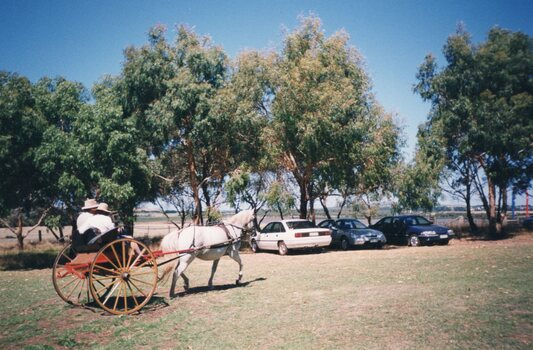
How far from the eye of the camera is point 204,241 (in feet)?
31.1

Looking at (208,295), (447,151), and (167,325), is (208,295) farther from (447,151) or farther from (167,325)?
(447,151)

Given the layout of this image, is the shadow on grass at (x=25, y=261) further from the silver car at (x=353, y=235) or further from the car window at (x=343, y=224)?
the car window at (x=343, y=224)

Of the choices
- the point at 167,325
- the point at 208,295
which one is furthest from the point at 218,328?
the point at 208,295

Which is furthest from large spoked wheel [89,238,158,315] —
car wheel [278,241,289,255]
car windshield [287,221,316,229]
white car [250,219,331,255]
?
car windshield [287,221,316,229]

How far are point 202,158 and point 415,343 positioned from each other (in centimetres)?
1904

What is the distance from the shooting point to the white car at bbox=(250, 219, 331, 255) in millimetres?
18125


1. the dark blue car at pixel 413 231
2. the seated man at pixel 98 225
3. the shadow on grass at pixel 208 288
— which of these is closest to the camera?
the seated man at pixel 98 225

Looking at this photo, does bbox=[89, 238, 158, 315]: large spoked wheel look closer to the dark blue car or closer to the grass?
the grass

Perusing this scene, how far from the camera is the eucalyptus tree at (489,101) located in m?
21.4

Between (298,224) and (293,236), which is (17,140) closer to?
(293,236)

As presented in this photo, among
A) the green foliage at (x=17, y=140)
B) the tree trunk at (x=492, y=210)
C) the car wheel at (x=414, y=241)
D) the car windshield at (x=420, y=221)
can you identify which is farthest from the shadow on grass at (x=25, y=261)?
the tree trunk at (x=492, y=210)

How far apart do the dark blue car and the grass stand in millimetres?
9481

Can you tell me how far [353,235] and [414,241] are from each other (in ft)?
12.0

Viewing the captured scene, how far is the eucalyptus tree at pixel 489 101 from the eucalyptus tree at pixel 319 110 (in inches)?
180
